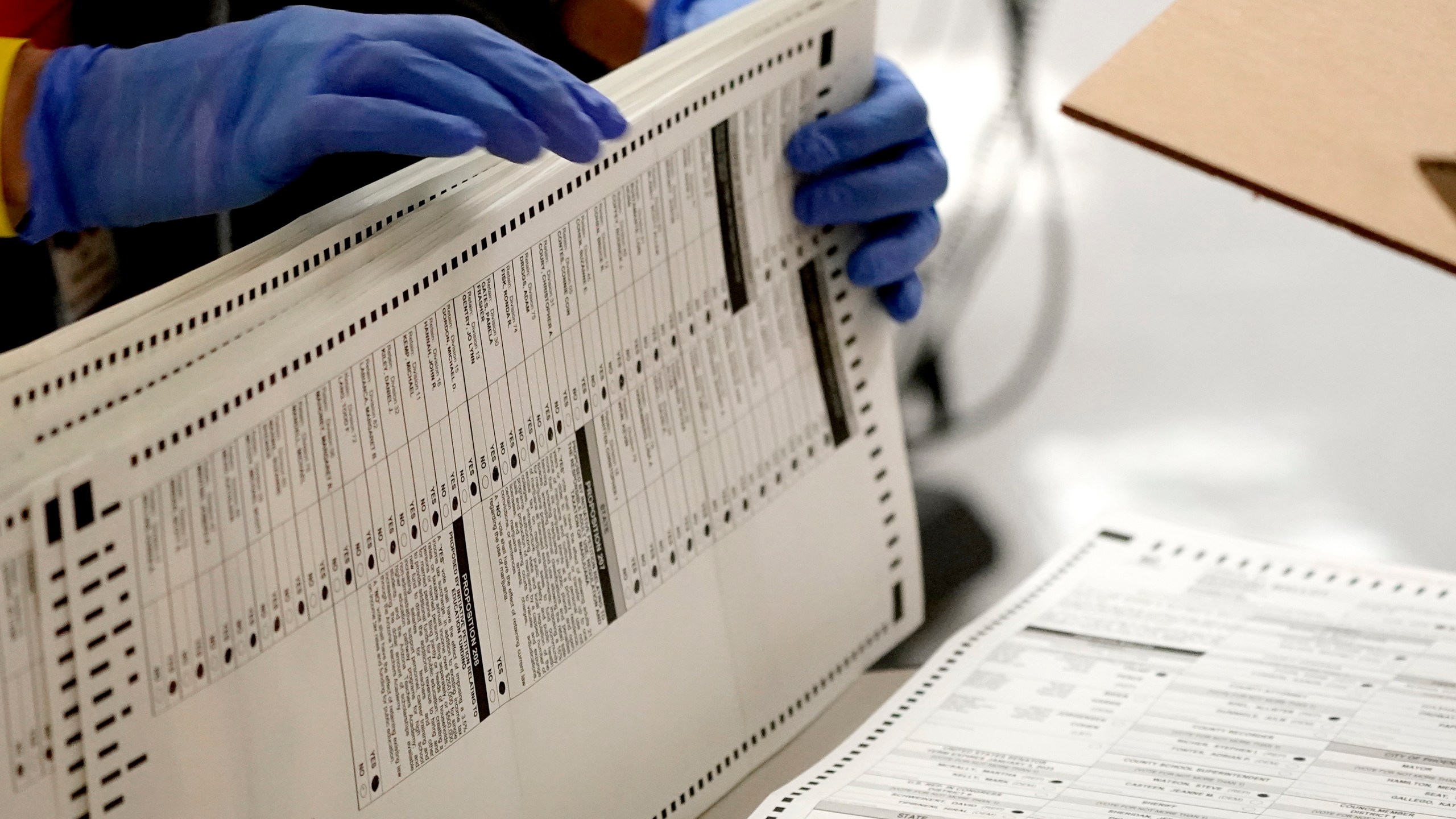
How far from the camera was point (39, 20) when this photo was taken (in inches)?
24.0

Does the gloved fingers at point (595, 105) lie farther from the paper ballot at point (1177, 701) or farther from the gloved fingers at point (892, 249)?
the paper ballot at point (1177, 701)

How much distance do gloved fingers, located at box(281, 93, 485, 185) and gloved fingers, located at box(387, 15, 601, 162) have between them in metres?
0.03

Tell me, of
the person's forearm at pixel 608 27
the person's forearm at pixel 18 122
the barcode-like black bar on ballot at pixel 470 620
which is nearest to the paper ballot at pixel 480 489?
the barcode-like black bar on ballot at pixel 470 620

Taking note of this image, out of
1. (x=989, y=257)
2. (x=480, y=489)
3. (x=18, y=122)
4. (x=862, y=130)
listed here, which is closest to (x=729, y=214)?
(x=862, y=130)

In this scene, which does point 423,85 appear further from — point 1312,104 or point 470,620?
point 1312,104

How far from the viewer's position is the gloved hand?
69 centimetres

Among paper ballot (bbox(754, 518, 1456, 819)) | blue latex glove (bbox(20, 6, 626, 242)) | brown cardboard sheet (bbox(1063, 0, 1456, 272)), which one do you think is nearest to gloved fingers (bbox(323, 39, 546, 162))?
blue latex glove (bbox(20, 6, 626, 242))

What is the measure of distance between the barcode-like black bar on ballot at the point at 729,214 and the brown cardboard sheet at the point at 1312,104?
186 millimetres

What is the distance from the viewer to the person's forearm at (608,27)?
2.98ft

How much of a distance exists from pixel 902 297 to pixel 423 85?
33 centimetres

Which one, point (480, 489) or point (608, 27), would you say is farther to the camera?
point (608, 27)

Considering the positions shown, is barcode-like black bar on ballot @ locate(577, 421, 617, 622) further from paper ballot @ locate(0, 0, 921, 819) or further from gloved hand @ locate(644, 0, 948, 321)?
gloved hand @ locate(644, 0, 948, 321)

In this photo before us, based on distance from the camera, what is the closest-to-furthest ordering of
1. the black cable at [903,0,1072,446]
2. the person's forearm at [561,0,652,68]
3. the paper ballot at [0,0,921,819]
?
1. the paper ballot at [0,0,921,819]
2. the person's forearm at [561,0,652,68]
3. the black cable at [903,0,1072,446]

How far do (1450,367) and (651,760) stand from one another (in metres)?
0.81
